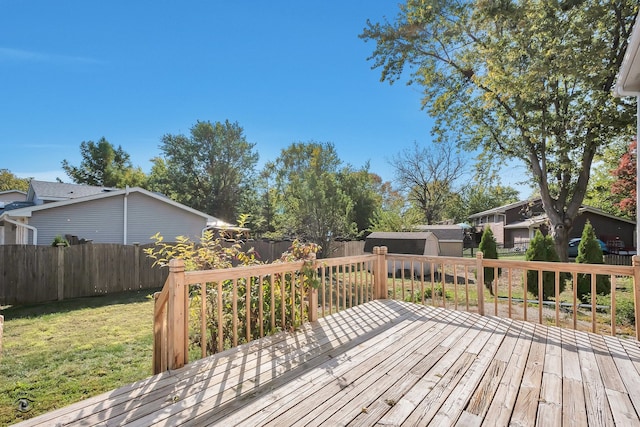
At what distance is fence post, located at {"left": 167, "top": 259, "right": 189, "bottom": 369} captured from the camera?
2.47 m

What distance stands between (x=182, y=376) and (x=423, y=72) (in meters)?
12.0

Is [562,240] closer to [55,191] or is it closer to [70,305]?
[70,305]

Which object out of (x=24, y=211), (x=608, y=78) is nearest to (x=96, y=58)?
(x=24, y=211)

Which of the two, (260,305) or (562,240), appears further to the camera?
(562,240)

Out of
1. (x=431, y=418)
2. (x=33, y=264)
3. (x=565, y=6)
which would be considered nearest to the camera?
(x=431, y=418)

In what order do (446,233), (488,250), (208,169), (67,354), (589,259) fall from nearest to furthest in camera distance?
(67,354)
(589,259)
(488,250)
(446,233)
(208,169)

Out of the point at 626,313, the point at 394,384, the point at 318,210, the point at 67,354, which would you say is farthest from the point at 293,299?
the point at 318,210

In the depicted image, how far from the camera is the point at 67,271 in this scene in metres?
7.59

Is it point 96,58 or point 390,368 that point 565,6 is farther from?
point 96,58

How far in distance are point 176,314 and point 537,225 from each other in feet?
82.5

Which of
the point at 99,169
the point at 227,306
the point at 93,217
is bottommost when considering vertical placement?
the point at 227,306

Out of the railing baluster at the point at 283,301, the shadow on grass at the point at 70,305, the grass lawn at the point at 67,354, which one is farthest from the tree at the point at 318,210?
the railing baluster at the point at 283,301

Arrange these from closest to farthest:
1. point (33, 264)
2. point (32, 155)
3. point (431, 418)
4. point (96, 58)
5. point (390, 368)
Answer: point (431, 418) < point (390, 368) < point (33, 264) < point (96, 58) < point (32, 155)

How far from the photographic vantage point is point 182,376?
2406 mm
